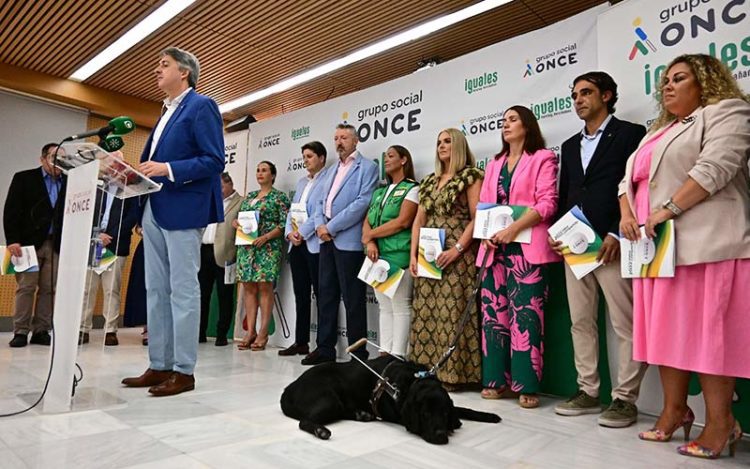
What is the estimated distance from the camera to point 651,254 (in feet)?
6.09

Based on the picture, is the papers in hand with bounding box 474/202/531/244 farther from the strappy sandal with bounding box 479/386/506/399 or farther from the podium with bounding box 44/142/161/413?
the podium with bounding box 44/142/161/413

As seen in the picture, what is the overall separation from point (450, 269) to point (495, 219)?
0.44 m

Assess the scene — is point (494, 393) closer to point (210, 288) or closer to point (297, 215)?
point (297, 215)

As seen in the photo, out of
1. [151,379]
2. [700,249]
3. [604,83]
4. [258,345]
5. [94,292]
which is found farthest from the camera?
[258,345]

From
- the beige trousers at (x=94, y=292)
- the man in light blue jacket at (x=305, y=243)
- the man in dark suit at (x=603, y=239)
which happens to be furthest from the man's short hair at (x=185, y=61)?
the man in dark suit at (x=603, y=239)

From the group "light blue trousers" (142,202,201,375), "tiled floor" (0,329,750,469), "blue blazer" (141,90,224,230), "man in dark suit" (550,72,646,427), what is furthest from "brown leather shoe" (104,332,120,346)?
"man in dark suit" (550,72,646,427)

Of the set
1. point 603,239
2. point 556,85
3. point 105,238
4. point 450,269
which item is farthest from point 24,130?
point 603,239

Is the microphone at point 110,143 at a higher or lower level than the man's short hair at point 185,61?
lower

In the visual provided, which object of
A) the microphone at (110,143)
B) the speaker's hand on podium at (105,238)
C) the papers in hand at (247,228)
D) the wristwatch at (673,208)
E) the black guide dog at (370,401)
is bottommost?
the black guide dog at (370,401)

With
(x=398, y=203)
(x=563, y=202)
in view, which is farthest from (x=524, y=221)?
(x=398, y=203)

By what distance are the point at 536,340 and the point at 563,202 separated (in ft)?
2.51

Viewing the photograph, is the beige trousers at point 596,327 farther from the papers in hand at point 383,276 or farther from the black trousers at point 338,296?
the black trousers at point 338,296

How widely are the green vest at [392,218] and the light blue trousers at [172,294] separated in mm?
1287

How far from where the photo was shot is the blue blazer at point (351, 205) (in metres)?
3.54
